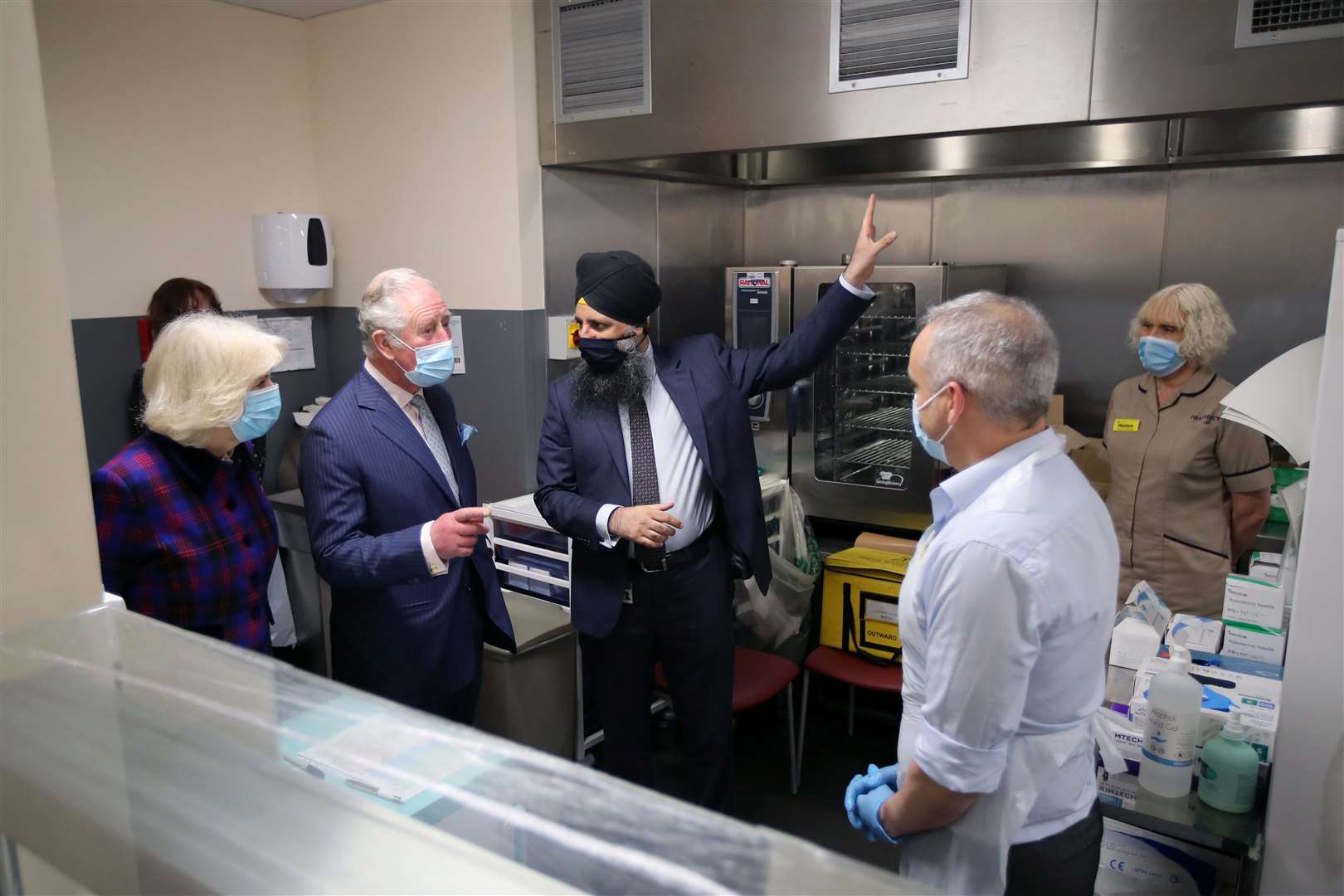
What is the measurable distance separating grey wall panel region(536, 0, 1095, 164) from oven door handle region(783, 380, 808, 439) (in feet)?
4.27

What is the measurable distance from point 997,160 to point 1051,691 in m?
3.15

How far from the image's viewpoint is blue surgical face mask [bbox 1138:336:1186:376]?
301cm

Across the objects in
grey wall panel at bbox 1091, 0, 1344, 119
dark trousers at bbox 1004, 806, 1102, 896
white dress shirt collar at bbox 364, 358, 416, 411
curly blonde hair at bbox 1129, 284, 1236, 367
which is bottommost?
dark trousers at bbox 1004, 806, 1102, 896

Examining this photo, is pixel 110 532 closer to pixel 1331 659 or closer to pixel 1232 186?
pixel 1331 659

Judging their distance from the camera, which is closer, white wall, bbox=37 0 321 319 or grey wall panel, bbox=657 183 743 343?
white wall, bbox=37 0 321 319

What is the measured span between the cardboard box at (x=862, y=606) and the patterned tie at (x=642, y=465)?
1090mm

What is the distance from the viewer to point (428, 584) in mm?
2240

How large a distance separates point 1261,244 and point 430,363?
3.24m

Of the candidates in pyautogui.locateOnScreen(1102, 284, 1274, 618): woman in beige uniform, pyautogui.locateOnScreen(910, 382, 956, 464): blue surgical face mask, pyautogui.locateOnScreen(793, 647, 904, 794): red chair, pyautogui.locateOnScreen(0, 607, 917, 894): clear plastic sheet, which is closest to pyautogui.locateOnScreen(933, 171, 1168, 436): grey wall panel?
pyautogui.locateOnScreen(1102, 284, 1274, 618): woman in beige uniform

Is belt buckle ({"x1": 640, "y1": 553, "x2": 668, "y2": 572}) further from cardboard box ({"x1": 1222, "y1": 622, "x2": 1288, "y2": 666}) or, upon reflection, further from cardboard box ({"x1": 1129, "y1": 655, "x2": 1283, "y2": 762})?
cardboard box ({"x1": 1222, "y1": 622, "x2": 1288, "y2": 666})

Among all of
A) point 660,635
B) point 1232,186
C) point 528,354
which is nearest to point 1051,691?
point 660,635

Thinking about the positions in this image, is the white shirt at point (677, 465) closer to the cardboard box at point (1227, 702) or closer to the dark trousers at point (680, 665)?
the dark trousers at point (680, 665)

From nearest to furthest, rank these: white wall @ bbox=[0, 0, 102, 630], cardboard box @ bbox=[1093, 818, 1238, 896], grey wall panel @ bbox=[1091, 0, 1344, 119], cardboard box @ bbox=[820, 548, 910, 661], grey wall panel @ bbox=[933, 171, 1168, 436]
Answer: white wall @ bbox=[0, 0, 102, 630], cardboard box @ bbox=[1093, 818, 1238, 896], grey wall panel @ bbox=[1091, 0, 1344, 119], cardboard box @ bbox=[820, 548, 910, 661], grey wall panel @ bbox=[933, 171, 1168, 436]

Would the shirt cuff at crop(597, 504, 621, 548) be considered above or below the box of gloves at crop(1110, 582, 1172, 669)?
above
